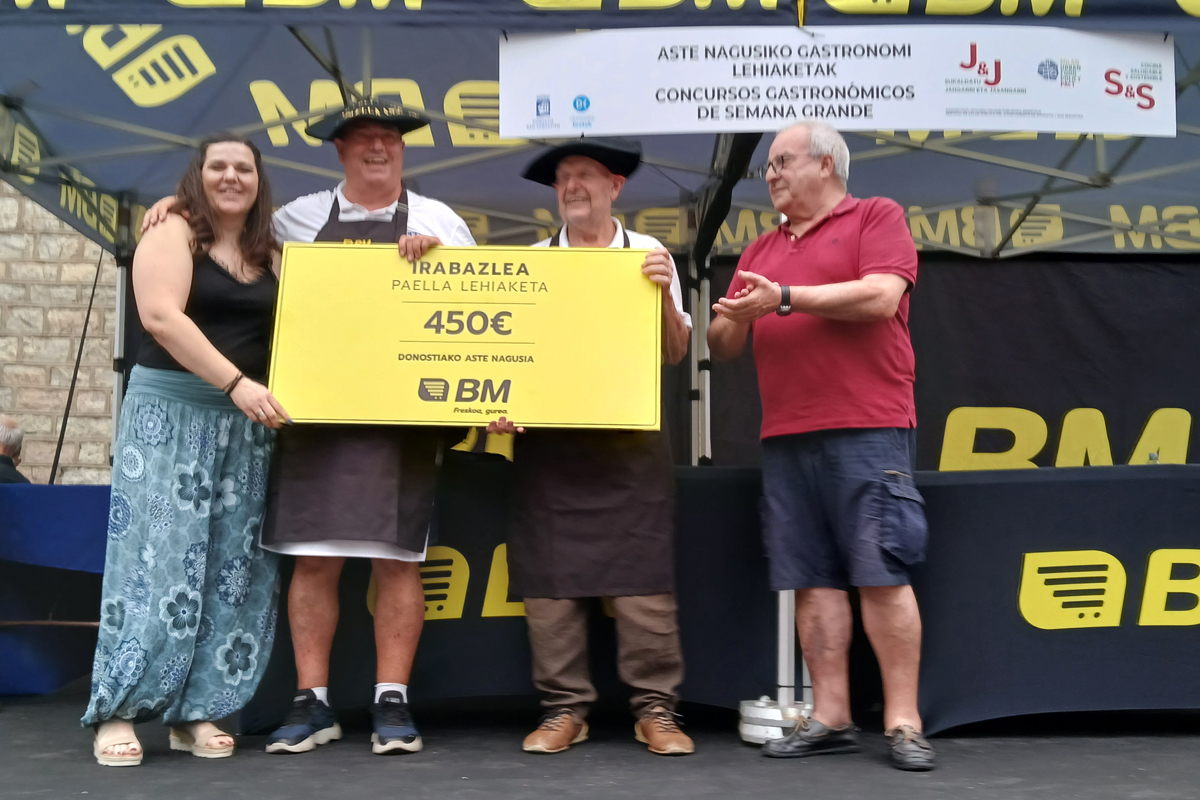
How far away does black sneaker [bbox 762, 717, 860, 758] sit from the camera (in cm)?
269

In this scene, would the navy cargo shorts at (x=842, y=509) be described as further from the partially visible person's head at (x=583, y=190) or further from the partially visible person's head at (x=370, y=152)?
the partially visible person's head at (x=370, y=152)

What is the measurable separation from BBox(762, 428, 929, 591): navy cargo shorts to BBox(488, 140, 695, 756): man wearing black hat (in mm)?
317

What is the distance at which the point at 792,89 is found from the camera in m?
2.83

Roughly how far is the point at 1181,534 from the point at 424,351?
233cm

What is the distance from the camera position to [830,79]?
111 inches

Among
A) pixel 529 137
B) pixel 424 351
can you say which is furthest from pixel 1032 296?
pixel 424 351

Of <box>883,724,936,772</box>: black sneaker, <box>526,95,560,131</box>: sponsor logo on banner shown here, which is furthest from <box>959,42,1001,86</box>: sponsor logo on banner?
<box>883,724,936,772</box>: black sneaker

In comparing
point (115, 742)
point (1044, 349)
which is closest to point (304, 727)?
point (115, 742)

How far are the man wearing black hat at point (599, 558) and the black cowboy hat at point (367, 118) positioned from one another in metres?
0.43

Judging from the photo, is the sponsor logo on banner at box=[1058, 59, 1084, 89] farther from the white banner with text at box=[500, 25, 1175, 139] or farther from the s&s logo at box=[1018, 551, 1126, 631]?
the s&s logo at box=[1018, 551, 1126, 631]

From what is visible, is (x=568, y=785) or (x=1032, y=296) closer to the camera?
(x=568, y=785)

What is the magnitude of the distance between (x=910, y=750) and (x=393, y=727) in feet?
4.52

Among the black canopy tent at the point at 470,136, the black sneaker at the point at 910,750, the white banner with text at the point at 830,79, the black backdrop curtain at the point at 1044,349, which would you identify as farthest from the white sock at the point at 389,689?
the black backdrop curtain at the point at 1044,349

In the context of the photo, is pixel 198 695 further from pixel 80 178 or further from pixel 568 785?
pixel 80 178
